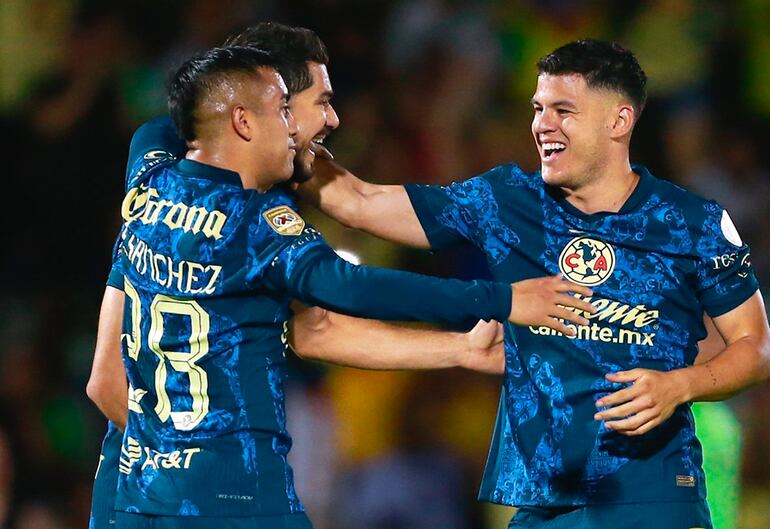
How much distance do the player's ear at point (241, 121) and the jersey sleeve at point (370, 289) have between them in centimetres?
35

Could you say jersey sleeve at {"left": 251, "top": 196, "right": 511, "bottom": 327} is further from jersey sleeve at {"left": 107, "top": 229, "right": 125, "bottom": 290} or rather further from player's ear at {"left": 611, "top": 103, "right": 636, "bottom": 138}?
player's ear at {"left": 611, "top": 103, "right": 636, "bottom": 138}

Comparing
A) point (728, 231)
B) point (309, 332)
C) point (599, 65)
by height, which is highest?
point (599, 65)

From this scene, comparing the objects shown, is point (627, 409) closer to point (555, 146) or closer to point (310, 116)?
point (555, 146)

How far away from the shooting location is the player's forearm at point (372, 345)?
13.6 ft

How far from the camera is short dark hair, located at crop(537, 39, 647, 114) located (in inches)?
169

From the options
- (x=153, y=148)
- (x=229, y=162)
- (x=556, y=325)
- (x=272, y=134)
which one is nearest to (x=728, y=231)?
(x=556, y=325)

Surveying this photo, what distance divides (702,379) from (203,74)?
168 cm

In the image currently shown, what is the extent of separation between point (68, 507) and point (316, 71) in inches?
145

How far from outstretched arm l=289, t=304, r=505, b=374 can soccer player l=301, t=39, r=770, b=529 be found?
143 millimetres

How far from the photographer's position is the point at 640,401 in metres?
3.67

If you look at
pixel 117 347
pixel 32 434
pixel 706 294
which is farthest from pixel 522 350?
pixel 32 434

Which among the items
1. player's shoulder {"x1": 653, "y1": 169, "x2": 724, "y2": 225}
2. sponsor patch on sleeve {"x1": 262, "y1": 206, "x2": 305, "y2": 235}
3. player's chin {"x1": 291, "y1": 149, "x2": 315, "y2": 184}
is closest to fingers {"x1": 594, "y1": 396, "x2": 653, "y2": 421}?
player's shoulder {"x1": 653, "y1": 169, "x2": 724, "y2": 225}

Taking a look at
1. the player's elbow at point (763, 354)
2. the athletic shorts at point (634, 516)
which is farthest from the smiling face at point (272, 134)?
the player's elbow at point (763, 354)

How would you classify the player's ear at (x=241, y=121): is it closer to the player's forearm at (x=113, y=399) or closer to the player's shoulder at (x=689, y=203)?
the player's forearm at (x=113, y=399)
